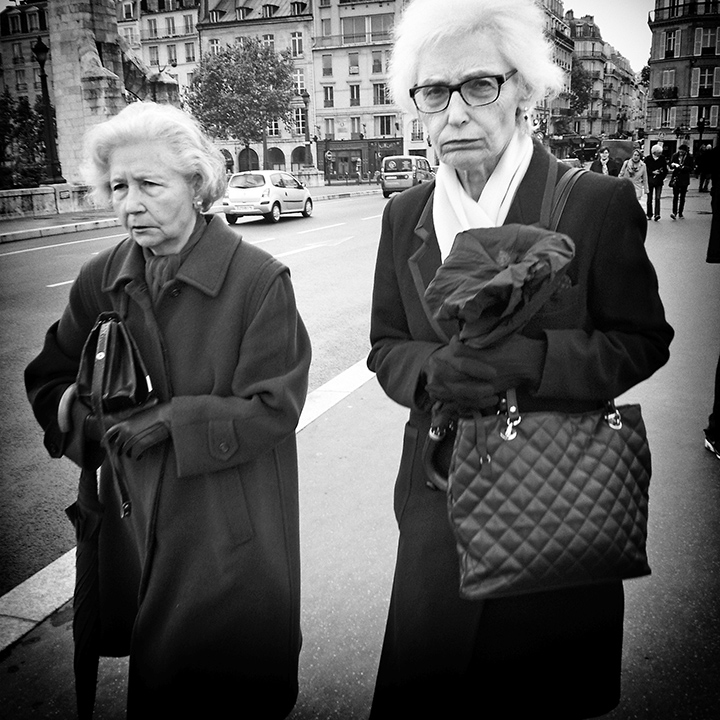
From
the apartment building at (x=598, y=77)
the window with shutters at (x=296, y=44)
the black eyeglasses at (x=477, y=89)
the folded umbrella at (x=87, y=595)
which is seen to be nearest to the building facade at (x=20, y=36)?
the folded umbrella at (x=87, y=595)

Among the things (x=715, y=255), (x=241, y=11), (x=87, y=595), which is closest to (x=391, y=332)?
(x=87, y=595)

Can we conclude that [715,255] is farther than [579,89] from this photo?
No

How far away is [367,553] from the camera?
10.5 feet

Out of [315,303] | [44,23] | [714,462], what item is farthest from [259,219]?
[714,462]

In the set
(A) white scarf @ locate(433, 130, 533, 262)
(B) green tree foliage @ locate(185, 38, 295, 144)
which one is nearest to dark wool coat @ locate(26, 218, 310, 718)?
(A) white scarf @ locate(433, 130, 533, 262)

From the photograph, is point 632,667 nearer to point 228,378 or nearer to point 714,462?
point 228,378

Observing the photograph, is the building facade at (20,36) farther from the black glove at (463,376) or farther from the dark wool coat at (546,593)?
the black glove at (463,376)

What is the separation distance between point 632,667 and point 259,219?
69.2 ft

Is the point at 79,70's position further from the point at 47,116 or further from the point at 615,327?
the point at 615,327

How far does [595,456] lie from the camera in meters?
1.48

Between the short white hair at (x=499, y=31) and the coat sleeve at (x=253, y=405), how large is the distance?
71cm

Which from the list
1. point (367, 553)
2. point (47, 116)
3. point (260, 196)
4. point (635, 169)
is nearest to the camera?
point (367, 553)

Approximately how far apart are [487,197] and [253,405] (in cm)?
78

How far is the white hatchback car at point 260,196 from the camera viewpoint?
781 inches
